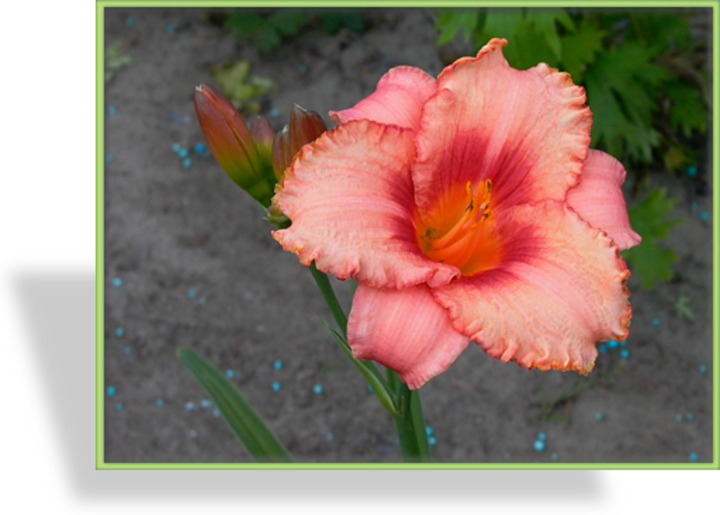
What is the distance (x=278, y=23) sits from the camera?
6.34 feet

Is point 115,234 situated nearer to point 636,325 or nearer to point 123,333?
point 123,333

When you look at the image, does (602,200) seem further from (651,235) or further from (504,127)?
(651,235)

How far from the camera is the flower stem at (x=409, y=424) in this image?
0.84 metres

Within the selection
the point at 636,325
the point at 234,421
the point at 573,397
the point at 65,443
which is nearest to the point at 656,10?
the point at 636,325

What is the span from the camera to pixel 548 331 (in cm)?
66

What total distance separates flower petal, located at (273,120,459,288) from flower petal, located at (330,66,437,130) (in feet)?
0.12

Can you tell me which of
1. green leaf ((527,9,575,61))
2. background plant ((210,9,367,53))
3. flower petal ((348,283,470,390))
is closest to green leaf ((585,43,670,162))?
green leaf ((527,9,575,61))

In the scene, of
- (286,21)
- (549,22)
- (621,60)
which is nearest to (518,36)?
(549,22)

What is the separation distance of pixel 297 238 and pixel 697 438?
56.5 inches

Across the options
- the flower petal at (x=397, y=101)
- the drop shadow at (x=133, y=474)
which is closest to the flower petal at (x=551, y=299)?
the flower petal at (x=397, y=101)

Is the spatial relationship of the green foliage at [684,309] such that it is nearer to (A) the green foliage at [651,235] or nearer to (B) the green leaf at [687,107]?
(A) the green foliage at [651,235]

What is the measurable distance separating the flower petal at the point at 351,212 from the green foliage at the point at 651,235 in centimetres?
107

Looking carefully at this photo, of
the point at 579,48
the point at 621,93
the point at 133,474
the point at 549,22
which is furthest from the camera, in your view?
the point at 621,93

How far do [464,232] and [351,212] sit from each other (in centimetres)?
13
